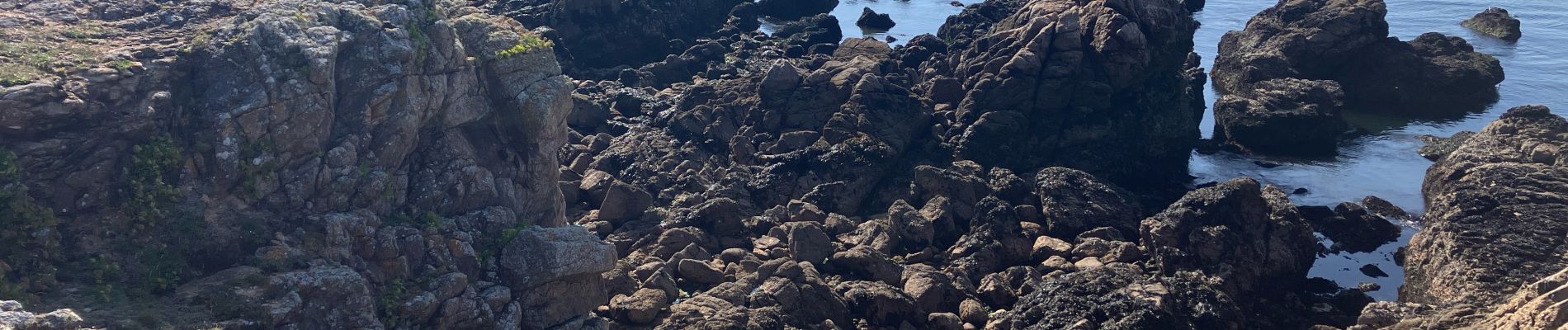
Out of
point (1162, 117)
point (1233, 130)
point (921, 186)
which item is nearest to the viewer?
point (921, 186)

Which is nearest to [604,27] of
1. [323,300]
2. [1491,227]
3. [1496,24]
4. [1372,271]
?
[323,300]

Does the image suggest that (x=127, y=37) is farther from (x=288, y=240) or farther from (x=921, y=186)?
(x=921, y=186)

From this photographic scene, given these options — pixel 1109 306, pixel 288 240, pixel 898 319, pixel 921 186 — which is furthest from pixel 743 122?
pixel 288 240

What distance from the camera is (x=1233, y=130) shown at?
1650 inches

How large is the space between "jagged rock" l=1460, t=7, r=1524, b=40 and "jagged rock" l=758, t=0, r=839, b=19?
3302cm

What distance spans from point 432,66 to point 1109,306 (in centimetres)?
1570

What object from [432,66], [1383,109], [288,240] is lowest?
[1383,109]

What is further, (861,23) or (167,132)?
(861,23)

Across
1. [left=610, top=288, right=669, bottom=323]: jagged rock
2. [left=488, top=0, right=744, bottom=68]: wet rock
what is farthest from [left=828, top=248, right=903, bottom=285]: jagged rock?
[left=488, top=0, right=744, bottom=68]: wet rock

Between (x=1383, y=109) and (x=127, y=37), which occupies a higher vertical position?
(x=127, y=37)

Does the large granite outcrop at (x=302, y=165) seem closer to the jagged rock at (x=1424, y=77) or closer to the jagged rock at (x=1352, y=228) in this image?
the jagged rock at (x=1352, y=228)

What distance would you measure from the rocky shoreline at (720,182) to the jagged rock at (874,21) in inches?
426

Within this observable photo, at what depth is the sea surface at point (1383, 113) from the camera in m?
36.6

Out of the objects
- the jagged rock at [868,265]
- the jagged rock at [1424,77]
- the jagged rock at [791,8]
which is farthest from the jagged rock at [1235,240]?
the jagged rock at [791,8]
